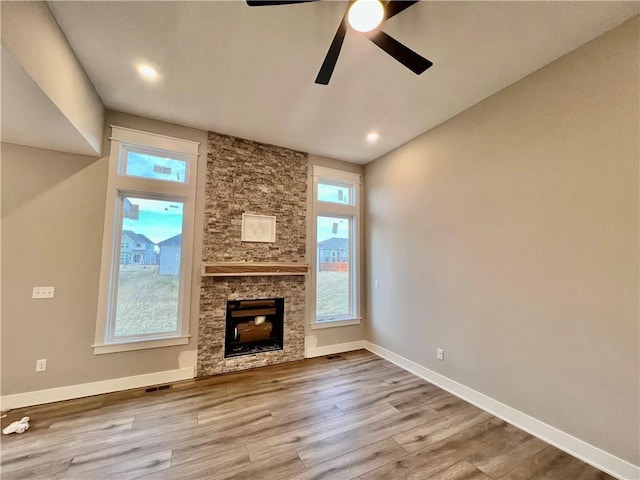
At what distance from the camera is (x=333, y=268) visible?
15.1ft

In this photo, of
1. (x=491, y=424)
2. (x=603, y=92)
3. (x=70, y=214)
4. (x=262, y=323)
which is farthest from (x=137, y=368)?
(x=603, y=92)

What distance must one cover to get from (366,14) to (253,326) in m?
3.69

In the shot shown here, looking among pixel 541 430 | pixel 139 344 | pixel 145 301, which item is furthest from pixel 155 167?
pixel 541 430

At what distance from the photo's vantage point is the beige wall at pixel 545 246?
6.36ft

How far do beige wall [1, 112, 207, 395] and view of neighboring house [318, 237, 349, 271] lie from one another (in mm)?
2706

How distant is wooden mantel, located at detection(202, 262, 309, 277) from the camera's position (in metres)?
3.44

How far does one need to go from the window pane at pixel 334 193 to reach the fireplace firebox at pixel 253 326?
6.08 ft

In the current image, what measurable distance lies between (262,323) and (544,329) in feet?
10.8

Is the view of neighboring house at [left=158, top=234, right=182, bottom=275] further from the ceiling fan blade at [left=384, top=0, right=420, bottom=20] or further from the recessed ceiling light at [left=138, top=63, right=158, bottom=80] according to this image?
the ceiling fan blade at [left=384, top=0, right=420, bottom=20]

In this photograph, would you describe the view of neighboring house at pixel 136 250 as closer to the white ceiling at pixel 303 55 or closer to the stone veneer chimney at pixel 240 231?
the stone veneer chimney at pixel 240 231

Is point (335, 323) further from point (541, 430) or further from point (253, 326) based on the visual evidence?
point (541, 430)

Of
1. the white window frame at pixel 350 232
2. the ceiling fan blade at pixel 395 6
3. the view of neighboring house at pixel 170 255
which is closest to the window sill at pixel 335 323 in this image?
the white window frame at pixel 350 232

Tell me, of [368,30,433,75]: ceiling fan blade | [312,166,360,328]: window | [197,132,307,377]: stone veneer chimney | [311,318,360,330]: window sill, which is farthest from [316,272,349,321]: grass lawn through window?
[368,30,433,75]: ceiling fan blade

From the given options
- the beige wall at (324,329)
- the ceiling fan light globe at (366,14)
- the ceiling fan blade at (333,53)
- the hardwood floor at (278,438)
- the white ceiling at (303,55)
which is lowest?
the hardwood floor at (278,438)
